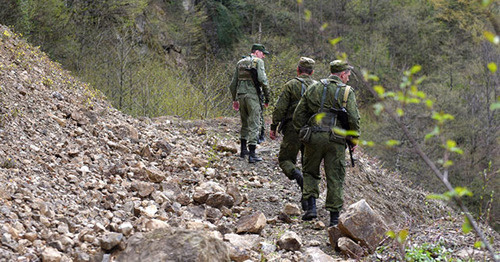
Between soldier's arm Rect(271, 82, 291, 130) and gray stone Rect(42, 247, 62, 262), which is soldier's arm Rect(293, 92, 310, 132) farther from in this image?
gray stone Rect(42, 247, 62, 262)

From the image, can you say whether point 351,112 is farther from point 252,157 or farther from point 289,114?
point 252,157

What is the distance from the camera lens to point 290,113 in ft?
20.3

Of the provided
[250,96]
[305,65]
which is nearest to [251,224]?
[305,65]

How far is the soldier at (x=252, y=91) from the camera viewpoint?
24.6 ft

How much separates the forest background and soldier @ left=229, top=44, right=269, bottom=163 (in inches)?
50.5

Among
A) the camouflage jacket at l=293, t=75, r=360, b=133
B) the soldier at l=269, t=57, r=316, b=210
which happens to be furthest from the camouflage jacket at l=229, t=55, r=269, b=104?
the camouflage jacket at l=293, t=75, r=360, b=133

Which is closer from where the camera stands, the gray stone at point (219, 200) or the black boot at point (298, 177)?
the gray stone at point (219, 200)

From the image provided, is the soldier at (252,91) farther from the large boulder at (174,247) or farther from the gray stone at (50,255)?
the gray stone at (50,255)

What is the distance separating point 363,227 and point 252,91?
3629mm

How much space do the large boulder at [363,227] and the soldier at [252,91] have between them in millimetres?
3161

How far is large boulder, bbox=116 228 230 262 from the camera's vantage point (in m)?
3.30

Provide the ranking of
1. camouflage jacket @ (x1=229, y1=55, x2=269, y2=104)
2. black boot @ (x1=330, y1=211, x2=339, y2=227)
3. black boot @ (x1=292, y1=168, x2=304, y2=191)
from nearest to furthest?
black boot @ (x1=330, y1=211, x2=339, y2=227), black boot @ (x1=292, y1=168, x2=304, y2=191), camouflage jacket @ (x1=229, y1=55, x2=269, y2=104)

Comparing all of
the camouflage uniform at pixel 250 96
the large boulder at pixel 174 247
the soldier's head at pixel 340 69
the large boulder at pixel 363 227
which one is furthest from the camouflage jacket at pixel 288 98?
the large boulder at pixel 174 247

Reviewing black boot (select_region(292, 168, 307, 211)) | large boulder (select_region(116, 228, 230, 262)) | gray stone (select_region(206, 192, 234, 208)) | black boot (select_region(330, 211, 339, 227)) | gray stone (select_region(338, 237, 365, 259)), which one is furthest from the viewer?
black boot (select_region(292, 168, 307, 211))
